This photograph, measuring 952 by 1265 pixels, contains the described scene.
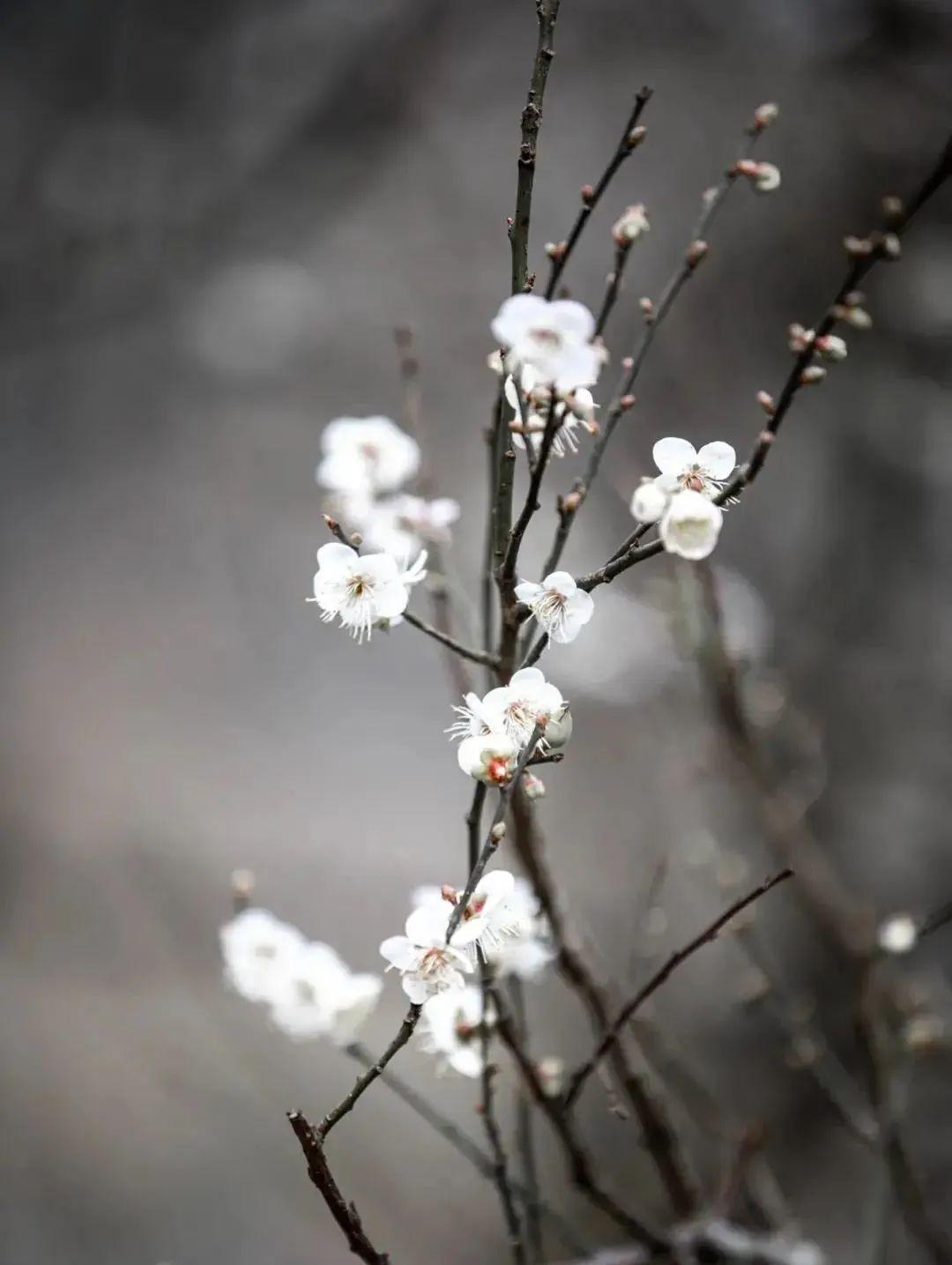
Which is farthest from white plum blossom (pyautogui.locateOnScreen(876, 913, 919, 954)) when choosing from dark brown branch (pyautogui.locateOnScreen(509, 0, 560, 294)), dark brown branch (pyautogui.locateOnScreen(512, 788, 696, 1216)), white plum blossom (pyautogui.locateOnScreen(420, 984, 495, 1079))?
dark brown branch (pyautogui.locateOnScreen(509, 0, 560, 294))

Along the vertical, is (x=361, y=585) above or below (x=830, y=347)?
below

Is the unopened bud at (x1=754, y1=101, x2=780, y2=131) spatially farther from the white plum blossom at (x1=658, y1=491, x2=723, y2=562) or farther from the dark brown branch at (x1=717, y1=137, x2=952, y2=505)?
the white plum blossom at (x1=658, y1=491, x2=723, y2=562)

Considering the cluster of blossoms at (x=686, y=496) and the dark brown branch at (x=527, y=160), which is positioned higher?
the dark brown branch at (x=527, y=160)

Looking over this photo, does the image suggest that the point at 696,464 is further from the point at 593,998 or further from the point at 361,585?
the point at 593,998

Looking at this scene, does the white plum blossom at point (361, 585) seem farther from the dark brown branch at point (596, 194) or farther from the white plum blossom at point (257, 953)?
the white plum blossom at point (257, 953)

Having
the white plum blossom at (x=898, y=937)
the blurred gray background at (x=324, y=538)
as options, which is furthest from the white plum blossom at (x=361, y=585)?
the blurred gray background at (x=324, y=538)

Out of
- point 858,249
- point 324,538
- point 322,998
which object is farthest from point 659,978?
point 324,538
